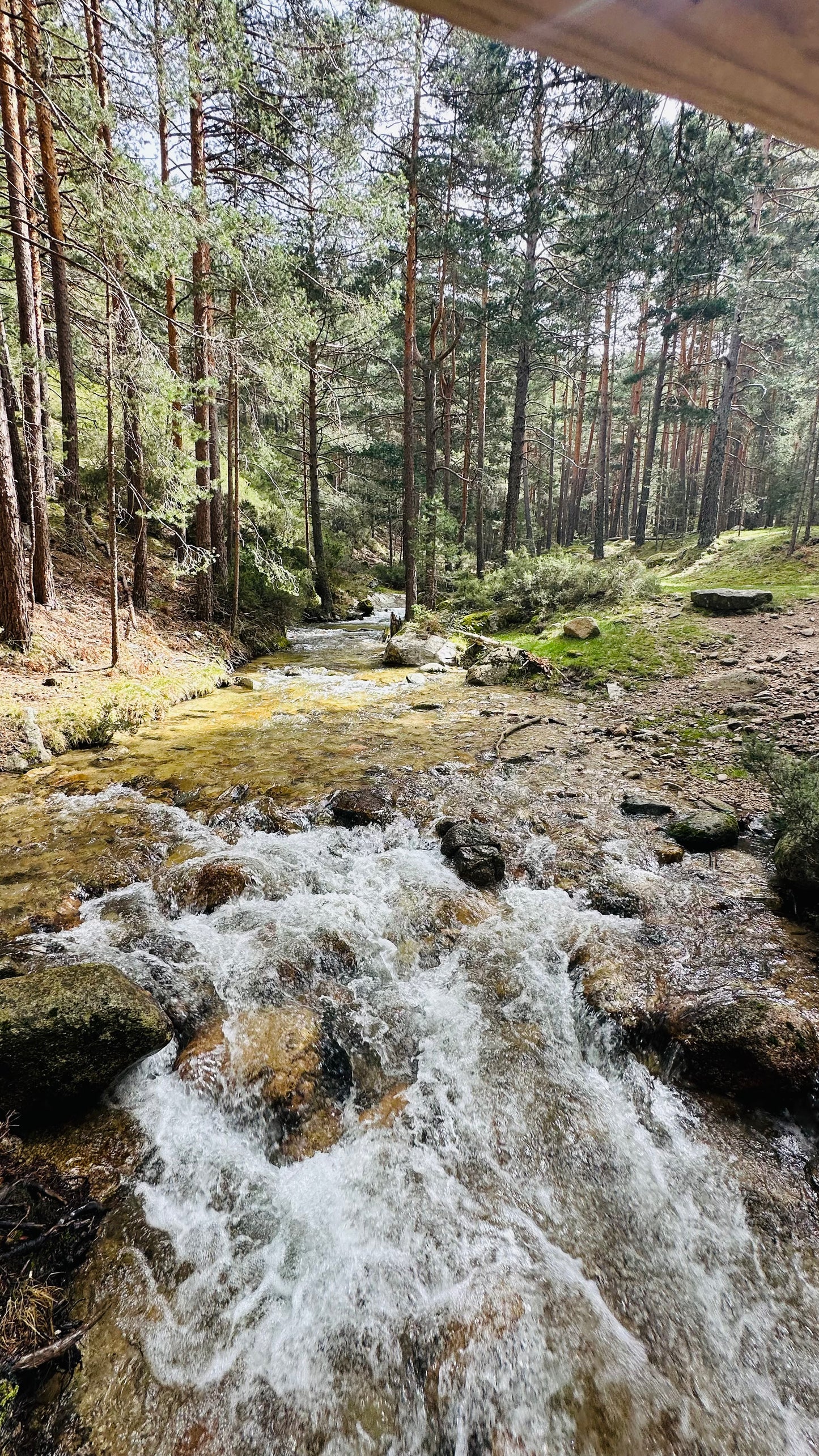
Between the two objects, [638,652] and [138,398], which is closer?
[138,398]

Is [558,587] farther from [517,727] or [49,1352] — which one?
[49,1352]

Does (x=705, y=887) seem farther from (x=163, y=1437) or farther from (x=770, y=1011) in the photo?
(x=163, y=1437)

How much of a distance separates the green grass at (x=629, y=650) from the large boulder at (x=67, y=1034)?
27.5 ft

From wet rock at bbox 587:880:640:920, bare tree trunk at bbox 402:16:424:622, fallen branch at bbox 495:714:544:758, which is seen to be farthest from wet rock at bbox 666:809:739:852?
bare tree trunk at bbox 402:16:424:622

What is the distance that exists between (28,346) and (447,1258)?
11.8m

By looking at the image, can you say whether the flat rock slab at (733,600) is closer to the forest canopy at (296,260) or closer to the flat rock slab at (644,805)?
the forest canopy at (296,260)

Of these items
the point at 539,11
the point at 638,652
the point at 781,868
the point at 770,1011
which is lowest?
the point at 770,1011

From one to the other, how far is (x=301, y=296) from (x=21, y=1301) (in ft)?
49.5

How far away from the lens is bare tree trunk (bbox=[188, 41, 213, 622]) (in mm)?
9250

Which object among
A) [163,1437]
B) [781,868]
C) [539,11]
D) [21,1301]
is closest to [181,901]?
[21,1301]

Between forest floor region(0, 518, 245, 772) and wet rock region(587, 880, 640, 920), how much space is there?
6.49 m

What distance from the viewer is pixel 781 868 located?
4.63 meters

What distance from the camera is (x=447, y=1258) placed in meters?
2.88

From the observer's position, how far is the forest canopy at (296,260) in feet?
25.6
